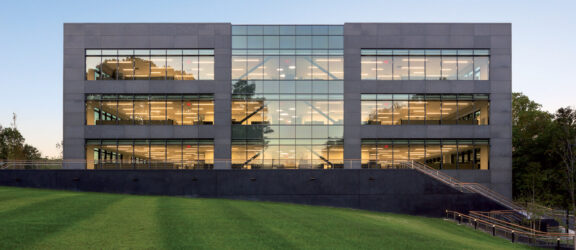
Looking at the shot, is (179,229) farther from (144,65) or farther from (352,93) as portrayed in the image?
(144,65)

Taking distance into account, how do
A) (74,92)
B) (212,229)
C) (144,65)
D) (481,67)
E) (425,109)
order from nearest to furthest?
(212,229), (74,92), (144,65), (425,109), (481,67)

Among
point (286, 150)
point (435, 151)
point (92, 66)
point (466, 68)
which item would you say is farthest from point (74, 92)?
point (466, 68)

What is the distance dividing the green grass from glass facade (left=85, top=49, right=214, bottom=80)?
64.9 feet

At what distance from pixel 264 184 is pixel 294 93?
1108 centimetres

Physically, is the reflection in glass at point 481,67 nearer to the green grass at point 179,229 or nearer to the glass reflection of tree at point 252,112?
the glass reflection of tree at point 252,112

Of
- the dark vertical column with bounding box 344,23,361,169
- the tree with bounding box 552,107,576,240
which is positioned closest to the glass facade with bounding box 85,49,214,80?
the dark vertical column with bounding box 344,23,361,169

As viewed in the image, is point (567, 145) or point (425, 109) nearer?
point (425, 109)

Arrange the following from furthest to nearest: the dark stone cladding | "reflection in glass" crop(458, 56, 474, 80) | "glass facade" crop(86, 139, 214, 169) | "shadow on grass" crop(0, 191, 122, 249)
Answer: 1. "reflection in glass" crop(458, 56, 474, 80)
2. "glass facade" crop(86, 139, 214, 169)
3. the dark stone cladding
4. "shadow on grass" crop(0, 191, 122, 249)

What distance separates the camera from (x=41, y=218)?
16.6 meters

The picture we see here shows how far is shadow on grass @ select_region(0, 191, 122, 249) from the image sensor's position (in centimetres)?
1330

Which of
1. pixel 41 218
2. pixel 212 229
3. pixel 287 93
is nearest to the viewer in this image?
pixel 212 229

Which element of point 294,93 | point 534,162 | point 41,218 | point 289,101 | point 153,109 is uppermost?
point 294,93

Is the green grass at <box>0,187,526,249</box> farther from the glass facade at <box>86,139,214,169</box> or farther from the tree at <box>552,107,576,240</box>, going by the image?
the tree at <box>552,107,576,240</box>

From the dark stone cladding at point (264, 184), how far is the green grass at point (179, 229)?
9704 mm
